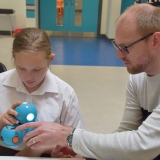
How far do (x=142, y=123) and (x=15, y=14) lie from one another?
6.56m

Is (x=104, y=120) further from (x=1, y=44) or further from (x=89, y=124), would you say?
(x=1, y=44)

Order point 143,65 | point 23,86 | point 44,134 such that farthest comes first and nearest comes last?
1. point 23,86
2. point 143,65
3. point 44,134

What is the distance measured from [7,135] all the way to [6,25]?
21.5 feet

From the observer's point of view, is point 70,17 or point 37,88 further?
point 70,17

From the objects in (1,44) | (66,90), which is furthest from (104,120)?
(1,44)

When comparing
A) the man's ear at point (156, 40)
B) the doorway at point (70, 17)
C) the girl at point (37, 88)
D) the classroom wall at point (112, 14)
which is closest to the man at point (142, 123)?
the man's ear at point (156, 40)

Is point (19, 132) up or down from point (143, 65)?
down

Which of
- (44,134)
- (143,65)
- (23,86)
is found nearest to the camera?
(44,134)

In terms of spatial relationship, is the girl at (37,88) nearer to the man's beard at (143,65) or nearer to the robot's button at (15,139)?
the robot's button at (15,139)

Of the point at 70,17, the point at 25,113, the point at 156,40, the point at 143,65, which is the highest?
the point at 156,40

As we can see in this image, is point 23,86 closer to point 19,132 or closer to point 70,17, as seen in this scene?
point 19,132

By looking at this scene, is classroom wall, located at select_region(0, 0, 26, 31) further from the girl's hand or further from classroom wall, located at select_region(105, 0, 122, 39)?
the girl's hand

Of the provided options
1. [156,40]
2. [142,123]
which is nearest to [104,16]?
[156,40]

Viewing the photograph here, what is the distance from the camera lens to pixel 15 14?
6965 millimetres
